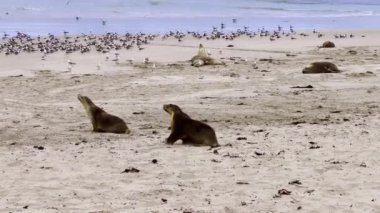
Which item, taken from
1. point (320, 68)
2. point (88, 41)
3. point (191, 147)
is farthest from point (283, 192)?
point (88, 41)

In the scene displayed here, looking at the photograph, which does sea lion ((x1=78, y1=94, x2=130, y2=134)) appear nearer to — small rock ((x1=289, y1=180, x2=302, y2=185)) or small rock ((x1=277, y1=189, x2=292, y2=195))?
small rock ((x1=289, y1=180, x2=302, y2=185))

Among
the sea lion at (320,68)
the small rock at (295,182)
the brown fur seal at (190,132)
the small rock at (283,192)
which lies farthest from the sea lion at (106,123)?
the sea lion at (320,68)

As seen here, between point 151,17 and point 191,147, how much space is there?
2835 cm

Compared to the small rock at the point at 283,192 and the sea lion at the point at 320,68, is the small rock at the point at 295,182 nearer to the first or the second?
the small rock at the point at 283,192

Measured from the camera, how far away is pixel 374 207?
6.27 metres

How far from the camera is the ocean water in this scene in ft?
97.4

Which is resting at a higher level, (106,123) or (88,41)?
(88,41)

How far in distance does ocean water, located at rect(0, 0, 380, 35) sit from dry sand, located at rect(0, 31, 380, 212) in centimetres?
1190

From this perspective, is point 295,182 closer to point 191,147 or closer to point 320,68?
point 191,147

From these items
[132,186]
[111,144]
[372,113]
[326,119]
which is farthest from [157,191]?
[372,113]

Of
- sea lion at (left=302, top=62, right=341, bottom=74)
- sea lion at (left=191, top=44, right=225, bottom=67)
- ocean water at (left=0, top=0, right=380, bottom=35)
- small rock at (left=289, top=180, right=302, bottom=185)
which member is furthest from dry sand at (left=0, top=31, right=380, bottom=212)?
ocean water at (left=0, top=0, right=380, bottom=35)

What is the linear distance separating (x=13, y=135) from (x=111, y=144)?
1.29 metres

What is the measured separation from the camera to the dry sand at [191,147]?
21.5 ft

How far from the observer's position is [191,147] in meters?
8.83
